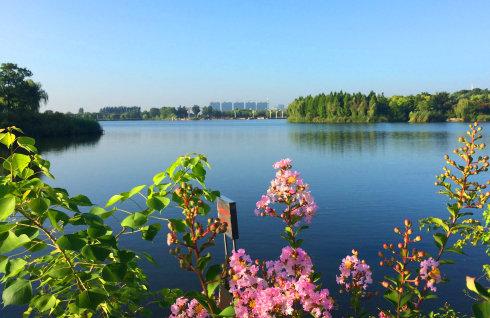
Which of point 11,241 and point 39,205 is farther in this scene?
point 39,205

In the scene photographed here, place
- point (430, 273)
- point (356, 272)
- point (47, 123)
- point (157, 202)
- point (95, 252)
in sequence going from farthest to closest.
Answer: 1. point (47, 123)
2. point (356, 272)
3. point (430, 273)
4. point (157, 202)
5. point (95, 252)

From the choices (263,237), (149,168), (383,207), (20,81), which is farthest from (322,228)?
(20,81)

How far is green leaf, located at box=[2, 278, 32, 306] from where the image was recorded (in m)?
1.88

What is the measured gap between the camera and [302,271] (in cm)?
270

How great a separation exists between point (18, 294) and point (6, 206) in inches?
18.5

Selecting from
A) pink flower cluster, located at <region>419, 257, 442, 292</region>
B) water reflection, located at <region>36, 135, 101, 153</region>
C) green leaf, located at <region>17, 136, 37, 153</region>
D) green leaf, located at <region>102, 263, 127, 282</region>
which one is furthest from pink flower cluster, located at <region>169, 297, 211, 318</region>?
water reflection, located at <region>36, 135, 101, 153</region>

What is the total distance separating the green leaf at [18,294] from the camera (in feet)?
6.18

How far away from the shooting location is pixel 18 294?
1.91 meters

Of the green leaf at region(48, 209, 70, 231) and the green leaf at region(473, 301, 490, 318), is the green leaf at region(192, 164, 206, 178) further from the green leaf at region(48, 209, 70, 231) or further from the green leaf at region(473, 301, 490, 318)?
the green leaf at region(473, 301, 490, 318)

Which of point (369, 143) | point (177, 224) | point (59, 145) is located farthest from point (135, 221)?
point (59, 145)

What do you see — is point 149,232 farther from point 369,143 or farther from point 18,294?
point 369,143

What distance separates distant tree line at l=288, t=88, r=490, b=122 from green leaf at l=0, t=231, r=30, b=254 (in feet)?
483

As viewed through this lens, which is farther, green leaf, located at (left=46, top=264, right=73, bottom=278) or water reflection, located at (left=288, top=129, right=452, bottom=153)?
water reflection, located at (left=288, top=129, right=452, bottom=153)

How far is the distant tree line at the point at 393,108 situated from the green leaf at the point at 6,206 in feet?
483
